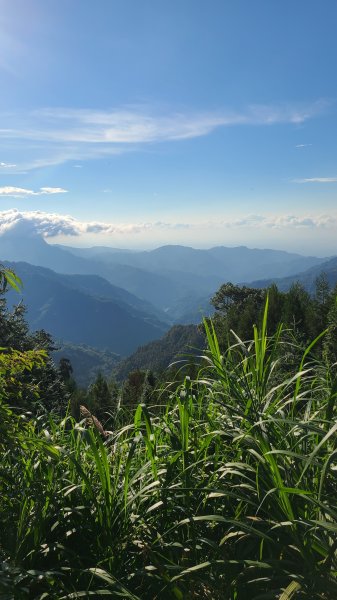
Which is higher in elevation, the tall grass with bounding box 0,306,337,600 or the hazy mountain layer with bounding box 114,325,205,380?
the tall grass with bounding box 0,306,337,600

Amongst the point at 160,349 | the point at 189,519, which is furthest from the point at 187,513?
the point at 160,349

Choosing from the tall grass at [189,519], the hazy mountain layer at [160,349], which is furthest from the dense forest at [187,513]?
the hazy mountain layer at [160,349]

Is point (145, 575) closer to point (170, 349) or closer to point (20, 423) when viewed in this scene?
point (20, 423)

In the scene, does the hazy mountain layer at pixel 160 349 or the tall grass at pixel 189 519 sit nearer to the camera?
the tall grass at pixel 189 519

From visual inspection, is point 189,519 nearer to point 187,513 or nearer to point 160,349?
point 187,513

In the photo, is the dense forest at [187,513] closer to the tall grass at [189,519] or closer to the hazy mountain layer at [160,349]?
the tall grass at [189,519]

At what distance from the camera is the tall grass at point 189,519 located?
1737 millimetres

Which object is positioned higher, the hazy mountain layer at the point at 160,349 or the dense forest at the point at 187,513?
the dense forest at the point at 187,513

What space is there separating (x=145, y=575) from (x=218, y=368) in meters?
1.12

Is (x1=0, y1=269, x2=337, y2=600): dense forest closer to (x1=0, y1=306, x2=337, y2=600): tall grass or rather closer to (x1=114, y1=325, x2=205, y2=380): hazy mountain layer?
(x1=0, y1=306, x2=337, y2=600): tall grass

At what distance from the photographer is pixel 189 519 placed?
6.26 feet

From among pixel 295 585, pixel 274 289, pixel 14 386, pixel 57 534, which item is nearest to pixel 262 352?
pixel 295 585

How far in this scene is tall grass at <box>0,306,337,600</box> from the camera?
5.70 ft

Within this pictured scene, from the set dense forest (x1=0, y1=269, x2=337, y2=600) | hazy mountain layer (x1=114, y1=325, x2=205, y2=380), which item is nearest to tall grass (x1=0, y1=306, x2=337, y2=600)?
dense forest (x1=0, y1=269, x2=337, y2=600)
